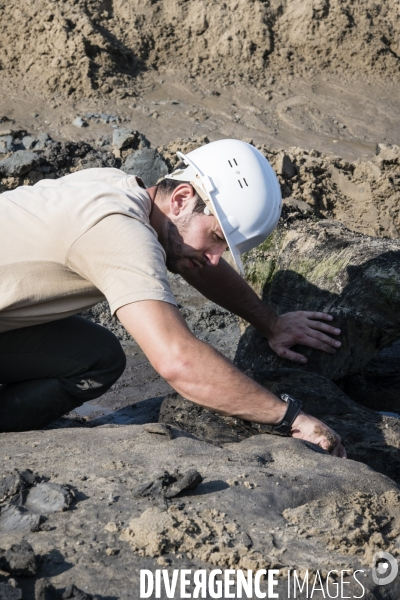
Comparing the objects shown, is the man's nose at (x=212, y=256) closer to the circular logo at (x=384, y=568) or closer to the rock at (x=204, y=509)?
the rock at (x=204, y=509)

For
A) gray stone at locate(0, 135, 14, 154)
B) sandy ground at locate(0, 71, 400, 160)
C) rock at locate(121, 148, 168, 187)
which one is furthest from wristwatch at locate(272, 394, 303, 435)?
sandy ground at locate(0, 71, 400, 160)

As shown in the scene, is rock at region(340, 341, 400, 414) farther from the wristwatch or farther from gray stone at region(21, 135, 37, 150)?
gray stone at region(21, 135, 37, 150)

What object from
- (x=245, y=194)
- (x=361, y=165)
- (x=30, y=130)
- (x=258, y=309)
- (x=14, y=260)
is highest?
(x=245, y=194)

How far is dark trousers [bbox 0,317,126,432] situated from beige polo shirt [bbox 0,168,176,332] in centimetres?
26

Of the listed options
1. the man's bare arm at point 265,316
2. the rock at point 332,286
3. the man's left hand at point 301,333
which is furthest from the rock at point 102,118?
the man's left hand at point 301,333

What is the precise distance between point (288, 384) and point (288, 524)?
1.35 m

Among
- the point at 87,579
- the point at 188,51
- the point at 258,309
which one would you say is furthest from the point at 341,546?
the point at 188,51

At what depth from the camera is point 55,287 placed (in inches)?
125

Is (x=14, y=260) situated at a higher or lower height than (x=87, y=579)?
higher

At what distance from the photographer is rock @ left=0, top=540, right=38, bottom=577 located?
213 cm

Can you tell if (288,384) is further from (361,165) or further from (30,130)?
(30,130)

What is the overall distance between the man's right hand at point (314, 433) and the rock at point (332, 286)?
102 cm

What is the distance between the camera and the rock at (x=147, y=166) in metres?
6.99

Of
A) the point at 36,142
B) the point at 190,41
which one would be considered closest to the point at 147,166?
the point at 36,142
